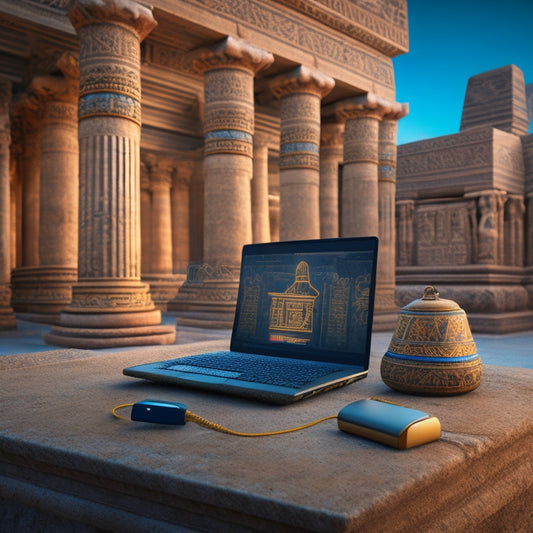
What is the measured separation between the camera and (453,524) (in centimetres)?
121

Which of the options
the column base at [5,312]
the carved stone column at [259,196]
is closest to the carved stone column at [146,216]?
the carved stone column at [259,196]

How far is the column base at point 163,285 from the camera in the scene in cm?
1196

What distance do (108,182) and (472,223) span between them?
23.7 ft

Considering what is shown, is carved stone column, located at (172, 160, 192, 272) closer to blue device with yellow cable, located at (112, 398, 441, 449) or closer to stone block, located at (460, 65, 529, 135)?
stone block, located at (460, 65, 529, 135)

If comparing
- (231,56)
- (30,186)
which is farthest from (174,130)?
(231,56)

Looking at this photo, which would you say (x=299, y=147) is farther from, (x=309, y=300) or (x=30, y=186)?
(x=309, y=300)

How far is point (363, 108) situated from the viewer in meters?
8.97

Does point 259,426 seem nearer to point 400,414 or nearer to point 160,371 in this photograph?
point 400,414

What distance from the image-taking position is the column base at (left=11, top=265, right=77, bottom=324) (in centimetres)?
808

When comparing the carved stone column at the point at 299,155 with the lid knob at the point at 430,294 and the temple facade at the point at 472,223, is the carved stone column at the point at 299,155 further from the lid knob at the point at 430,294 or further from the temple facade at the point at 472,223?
the lid knob at the point at 430,294

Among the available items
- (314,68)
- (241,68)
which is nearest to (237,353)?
(241,68)

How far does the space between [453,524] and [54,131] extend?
27.1ft

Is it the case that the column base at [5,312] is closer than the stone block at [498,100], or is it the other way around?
the column base at [5,312]

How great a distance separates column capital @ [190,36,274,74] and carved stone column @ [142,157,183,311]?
625 cm
